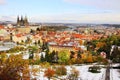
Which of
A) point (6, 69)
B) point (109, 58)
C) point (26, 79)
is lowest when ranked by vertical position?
point (109, 58)

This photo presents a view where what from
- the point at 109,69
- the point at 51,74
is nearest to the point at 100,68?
the point at 109,69

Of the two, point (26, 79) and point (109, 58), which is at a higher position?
point (26, 79)

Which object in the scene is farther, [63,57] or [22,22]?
[22,22]

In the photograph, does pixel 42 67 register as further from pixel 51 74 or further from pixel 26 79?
pixel 26 79

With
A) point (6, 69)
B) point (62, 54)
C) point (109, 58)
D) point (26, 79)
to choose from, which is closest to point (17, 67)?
point (6, 69)

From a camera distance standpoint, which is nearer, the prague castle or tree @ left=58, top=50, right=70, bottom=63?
tree @ left=58, top=50, right=70, bottom=63

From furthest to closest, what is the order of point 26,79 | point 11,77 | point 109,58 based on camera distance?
point 109,58 < point 26,79 < point 11,77

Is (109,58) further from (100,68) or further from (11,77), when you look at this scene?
(11,77)

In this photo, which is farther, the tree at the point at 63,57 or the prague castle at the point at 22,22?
the prague castle at the point at 22,22

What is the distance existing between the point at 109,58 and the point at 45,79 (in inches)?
455

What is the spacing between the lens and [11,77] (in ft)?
30.9

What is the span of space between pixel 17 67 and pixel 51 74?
653cm

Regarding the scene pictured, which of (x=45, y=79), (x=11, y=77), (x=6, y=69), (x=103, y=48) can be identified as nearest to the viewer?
(x=11, y=77)

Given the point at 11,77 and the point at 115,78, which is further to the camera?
the point at 115,78
